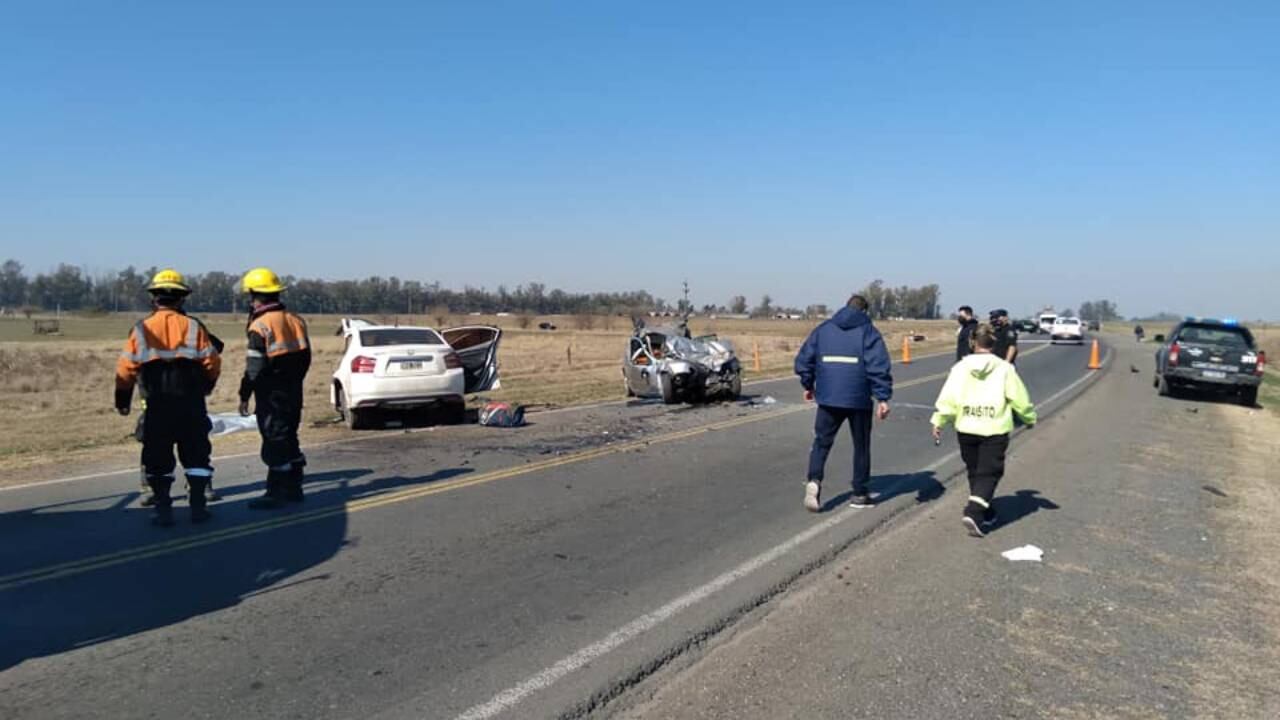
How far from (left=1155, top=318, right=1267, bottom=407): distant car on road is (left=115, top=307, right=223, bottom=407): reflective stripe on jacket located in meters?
19.5

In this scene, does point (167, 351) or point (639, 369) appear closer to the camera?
point (167, 351)

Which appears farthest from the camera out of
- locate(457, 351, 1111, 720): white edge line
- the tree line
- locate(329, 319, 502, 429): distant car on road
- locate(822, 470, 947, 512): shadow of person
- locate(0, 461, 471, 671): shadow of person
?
the tree line

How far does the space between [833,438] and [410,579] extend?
3847mm

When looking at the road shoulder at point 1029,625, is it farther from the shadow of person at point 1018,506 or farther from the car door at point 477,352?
the car door at point 477,352

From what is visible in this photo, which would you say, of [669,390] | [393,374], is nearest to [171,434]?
[393,374]

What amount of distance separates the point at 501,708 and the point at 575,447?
754 cm

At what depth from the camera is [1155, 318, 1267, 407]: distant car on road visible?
1819 centimetres

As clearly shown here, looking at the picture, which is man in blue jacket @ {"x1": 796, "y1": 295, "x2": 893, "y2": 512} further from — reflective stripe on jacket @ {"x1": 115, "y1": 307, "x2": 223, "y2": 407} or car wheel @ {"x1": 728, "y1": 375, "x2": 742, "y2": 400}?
car wheel @ {"x1": 728, "y1": 375, "x2": 742, "y2": 400}

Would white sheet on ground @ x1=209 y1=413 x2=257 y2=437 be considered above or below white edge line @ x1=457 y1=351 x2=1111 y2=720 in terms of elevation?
above

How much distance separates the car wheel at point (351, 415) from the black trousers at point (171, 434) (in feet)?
19.1

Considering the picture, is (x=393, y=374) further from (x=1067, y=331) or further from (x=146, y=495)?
(x=1067, y=331)

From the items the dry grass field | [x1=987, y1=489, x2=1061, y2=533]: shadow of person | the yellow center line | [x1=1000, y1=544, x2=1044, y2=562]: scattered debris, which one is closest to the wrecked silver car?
the dry grass field

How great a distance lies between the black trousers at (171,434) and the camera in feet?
22.2

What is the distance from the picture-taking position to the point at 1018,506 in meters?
7.98
